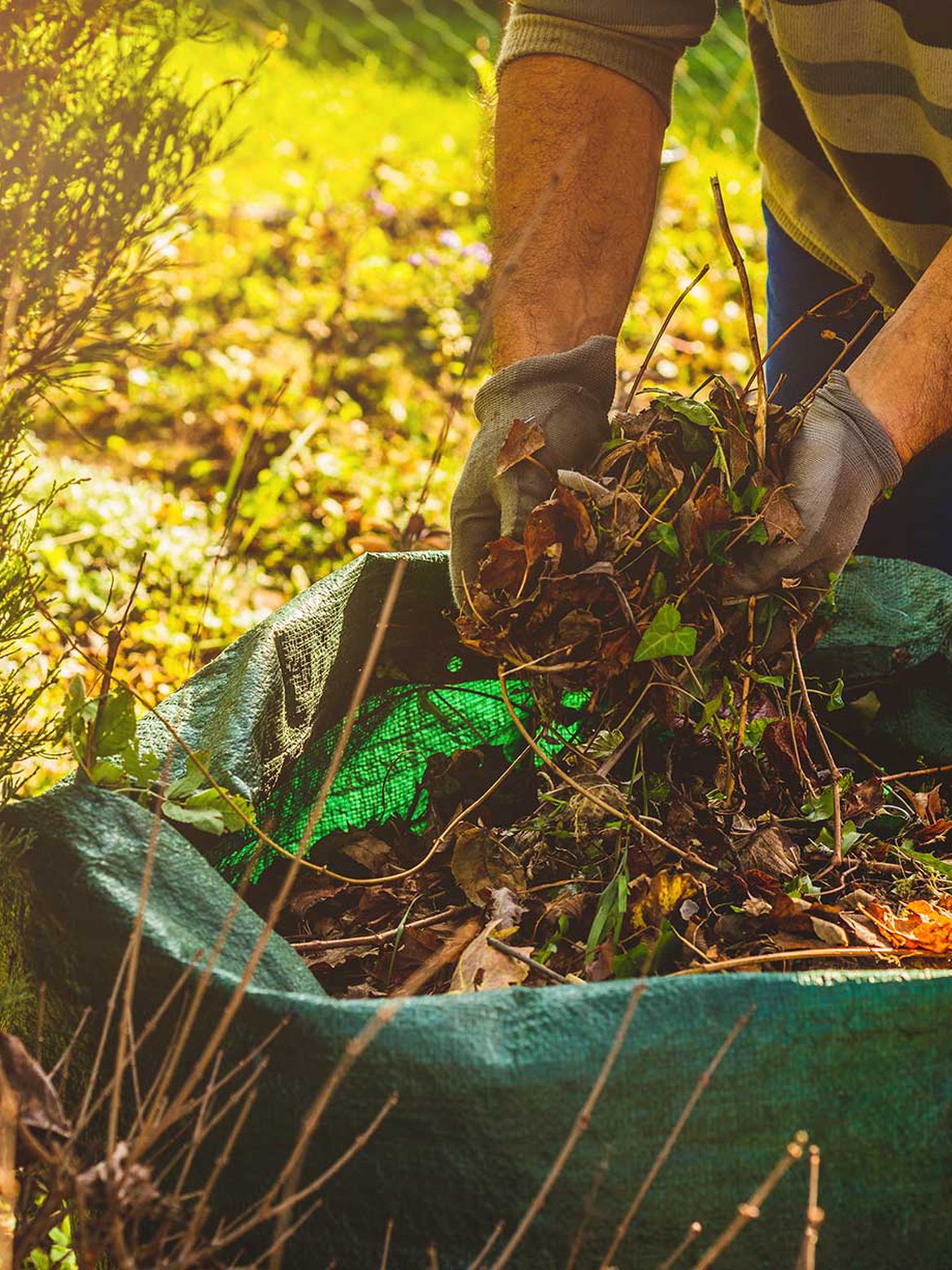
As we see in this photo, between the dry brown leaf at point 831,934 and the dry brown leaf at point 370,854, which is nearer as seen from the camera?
the dry brown leaf at point 831,934

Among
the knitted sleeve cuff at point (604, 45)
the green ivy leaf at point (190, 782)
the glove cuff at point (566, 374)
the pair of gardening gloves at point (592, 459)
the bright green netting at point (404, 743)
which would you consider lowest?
the bright green netting at point (404, 743)

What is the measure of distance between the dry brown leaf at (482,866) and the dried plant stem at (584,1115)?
61 centimetres

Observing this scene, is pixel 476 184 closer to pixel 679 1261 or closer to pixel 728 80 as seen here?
pixel 728 80

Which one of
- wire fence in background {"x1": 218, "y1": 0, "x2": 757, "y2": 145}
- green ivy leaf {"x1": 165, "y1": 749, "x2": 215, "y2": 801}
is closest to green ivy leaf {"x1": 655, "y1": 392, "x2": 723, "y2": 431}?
green ivy leaf {"x1": 165, "y1": 749, "x2": 215, "y2": 801}

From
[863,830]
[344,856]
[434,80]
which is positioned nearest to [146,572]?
[344,856]

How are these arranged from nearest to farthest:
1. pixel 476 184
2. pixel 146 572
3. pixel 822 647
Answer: pixel 822 647
pixel 146 572
pixel 476 184

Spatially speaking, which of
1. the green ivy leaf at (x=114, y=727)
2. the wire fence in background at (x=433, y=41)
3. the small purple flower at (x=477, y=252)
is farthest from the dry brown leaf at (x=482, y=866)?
the wire fence in background at (x=433, y=41)

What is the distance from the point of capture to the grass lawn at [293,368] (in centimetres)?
297

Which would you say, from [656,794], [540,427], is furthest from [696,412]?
[656,794]

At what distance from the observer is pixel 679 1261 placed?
102 centimetres

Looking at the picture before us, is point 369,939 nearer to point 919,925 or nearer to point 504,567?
point 504,567

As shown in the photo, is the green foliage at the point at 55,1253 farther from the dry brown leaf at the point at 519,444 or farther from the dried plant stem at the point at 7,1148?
the dry brown leaf at the point at 519,444

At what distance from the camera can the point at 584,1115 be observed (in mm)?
908

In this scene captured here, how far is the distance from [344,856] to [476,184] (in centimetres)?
408
